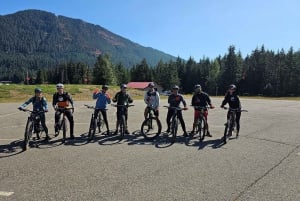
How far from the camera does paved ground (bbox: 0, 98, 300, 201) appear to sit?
7.25 metres

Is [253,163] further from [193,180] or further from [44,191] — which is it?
[44,191]

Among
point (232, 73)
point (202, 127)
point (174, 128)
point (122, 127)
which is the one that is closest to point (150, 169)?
point (174, 128)

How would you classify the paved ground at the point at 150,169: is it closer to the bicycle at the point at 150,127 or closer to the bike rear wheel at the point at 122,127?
the bike rear wheel at the point at 122,127

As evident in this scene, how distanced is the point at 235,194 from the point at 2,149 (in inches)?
295

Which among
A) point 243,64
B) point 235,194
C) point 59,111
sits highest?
point 243,64

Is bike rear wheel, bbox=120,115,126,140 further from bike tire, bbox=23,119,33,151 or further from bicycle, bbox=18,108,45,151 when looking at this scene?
bike tire, bbox=23,119,33,151

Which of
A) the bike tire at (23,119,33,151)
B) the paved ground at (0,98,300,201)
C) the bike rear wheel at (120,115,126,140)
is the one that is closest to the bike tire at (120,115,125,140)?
the bike rear wheel at (120,115,126,140)

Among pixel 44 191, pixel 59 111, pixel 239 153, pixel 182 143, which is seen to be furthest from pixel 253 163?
pixel 59 111

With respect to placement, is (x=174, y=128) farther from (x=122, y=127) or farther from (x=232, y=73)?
(x=232, y=73)

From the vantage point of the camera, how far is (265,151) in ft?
38.3

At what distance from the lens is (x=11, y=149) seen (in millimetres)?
11438

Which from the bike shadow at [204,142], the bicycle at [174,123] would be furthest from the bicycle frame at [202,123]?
the bicycle at [174,123]

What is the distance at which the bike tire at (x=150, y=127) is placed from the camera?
14.0 meters

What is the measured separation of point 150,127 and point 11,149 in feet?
17.0
